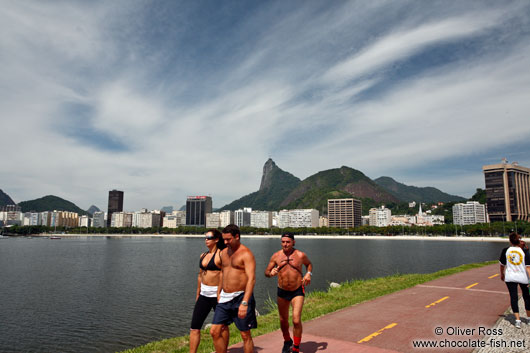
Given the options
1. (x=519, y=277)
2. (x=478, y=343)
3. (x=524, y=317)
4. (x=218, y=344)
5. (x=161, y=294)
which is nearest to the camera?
(x=218, y=344)

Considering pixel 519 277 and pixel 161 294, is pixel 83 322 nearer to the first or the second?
pixel 161 294

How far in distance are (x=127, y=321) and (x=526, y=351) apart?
18.8 m

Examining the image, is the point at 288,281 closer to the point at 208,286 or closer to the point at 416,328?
the point at 208,286

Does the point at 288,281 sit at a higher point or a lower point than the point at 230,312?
higher

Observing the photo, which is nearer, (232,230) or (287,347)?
(232,230)

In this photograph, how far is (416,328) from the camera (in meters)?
8.08

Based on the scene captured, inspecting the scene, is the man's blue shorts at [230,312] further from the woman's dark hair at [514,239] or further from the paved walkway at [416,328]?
the woman's dark hair at [514,239]

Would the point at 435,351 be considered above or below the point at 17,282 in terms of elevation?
above

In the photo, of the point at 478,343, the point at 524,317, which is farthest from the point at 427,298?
the point at 478,343

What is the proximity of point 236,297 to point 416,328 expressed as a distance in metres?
5.04

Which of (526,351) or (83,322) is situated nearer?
(526,351)

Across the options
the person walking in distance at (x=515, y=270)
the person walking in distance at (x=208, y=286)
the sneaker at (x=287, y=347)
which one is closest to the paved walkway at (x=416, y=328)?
the sneaker at (x=287, y=347)

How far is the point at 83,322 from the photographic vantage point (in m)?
19.2

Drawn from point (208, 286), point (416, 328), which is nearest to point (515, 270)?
point (416, 328)
